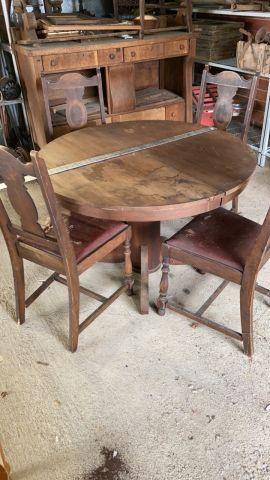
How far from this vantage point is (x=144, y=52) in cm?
321

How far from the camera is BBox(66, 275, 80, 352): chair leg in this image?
1616 millimetres

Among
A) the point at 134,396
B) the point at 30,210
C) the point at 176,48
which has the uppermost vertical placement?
the point at 176,48

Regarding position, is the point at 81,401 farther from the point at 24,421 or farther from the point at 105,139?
the point at 105,139

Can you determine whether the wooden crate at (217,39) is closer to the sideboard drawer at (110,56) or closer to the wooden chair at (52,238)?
the sideboard drawer at (110,56)

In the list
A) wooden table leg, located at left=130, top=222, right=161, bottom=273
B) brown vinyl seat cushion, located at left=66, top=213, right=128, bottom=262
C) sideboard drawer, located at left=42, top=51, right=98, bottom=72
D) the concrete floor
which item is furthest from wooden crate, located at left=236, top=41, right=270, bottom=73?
brown vinyl seat cushion, located at left=66, top=213, right=128, bottom=262

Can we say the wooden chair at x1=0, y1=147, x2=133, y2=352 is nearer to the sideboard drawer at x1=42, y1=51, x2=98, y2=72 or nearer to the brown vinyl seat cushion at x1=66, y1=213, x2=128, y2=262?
the brown vinyl seat cushion at x1=66, y1=213, x2=128, y2=262

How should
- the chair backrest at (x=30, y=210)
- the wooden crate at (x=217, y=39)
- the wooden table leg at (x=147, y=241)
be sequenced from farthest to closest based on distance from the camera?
the wooden crate at (x=217, y=39)
the wooden table leg at (x=147, y=241)
the chair backrest at (x=30, y=210)

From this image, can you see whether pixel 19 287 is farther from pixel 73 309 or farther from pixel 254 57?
pixel 254 57

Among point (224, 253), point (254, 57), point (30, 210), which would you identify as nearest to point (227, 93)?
point (254, 57)

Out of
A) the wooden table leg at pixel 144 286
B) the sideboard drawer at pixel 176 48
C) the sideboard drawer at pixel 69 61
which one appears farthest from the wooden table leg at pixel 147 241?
the sideboard drawer at pixel 176 48

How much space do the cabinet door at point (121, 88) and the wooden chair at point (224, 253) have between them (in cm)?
175

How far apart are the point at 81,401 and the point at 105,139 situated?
1357mm

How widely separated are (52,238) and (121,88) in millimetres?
2099

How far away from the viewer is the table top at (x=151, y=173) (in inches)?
60.6
